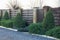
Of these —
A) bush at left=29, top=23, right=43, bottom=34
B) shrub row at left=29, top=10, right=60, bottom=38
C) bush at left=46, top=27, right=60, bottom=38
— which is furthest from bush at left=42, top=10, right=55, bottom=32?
bush at left=46, top=27, right=60, bottom=38

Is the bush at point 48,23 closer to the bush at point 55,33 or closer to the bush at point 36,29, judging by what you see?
the bush at point 36,29

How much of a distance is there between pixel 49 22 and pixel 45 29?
0.56m

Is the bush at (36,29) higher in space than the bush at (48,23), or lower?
lower

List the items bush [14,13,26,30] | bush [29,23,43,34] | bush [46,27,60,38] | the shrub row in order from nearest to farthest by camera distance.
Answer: bush [46,27,60,38], the shrub row, bush [29,23,43,34], bush [14,13,26,30]

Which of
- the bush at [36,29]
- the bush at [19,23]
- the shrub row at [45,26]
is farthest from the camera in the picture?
the bush at [19,23]

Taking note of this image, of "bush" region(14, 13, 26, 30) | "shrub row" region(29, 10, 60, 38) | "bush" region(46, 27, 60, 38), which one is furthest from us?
"bush" region(14, 13, 26, 30)

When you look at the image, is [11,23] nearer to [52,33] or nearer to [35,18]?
[35,18]

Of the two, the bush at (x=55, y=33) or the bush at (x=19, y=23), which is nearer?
the bush at (x=55, y=33)

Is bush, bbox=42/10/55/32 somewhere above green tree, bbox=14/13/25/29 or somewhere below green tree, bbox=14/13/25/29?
above

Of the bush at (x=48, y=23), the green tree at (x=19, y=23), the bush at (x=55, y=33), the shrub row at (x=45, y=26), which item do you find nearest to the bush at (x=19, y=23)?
the green tree at (x=19, y=23)

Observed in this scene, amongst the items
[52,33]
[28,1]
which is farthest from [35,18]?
[28,1]

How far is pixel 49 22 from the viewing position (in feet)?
49.2

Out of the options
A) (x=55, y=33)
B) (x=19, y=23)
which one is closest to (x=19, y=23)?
(x=19, y=23)

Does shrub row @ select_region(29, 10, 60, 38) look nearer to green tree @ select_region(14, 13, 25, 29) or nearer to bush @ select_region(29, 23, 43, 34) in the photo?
bush @ select_region(29, 23, 43, 34)
